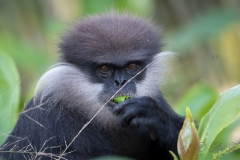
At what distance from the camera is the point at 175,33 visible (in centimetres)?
1019

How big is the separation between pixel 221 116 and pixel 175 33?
587cm

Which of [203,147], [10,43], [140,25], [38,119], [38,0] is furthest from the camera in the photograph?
[38,0]

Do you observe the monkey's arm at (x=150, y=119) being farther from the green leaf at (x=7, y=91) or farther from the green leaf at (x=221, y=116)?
the green leaf at (x=7, y=91)

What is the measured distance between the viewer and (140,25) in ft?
17.6

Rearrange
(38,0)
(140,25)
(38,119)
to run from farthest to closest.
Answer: (38,0) < (140,25) < (38,119)

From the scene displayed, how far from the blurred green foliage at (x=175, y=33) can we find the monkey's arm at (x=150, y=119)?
4.14m

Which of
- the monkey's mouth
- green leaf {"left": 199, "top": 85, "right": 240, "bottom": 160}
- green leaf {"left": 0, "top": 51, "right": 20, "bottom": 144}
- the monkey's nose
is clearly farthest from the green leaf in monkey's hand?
green leaf {"left": 0, "top": 51, "right": 20, "bottom": 144}

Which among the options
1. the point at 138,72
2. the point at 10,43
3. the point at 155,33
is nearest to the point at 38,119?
the point at 138,72

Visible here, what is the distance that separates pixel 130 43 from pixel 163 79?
2.01 ft

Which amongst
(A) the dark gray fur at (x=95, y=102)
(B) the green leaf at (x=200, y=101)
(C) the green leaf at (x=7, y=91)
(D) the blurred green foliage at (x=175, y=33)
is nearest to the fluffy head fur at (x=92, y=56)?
(A) the dark gray fur at (x=95, y=102)

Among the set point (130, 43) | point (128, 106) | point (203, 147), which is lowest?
point (203, 147)

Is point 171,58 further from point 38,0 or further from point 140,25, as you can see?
point 38,0

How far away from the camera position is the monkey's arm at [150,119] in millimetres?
4648

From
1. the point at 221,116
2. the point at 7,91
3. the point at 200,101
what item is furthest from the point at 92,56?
the point at 200,101
